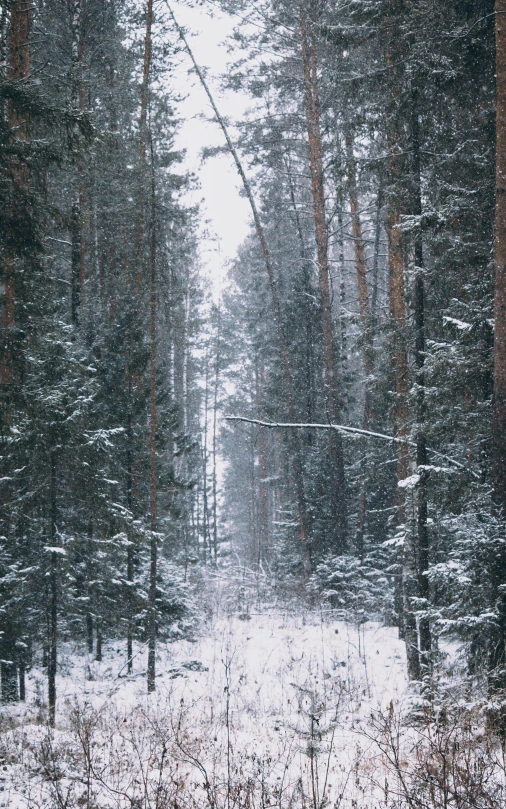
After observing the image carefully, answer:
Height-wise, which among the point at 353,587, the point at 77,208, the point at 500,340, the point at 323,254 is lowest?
the point at 353,587

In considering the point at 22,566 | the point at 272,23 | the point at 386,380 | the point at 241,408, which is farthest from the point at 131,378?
the point at 241,408

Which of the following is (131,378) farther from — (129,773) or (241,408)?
(241,408)

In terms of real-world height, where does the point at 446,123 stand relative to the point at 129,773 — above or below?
above

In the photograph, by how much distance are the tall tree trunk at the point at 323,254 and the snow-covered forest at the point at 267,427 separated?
0.32 ft

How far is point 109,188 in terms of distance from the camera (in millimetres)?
14203

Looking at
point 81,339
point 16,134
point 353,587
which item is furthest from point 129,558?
point 16,134

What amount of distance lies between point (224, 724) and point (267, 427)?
20.7 feet

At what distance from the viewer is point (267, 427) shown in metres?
12.5

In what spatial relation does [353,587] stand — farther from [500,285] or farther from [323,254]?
[500,285]

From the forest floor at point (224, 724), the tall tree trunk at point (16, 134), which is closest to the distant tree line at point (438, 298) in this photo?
A: the forest floor at point (224, 724)

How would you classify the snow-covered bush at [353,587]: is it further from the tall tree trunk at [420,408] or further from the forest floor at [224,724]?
the tall tree trunk at [420,408]

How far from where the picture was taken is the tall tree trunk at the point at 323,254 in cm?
1633

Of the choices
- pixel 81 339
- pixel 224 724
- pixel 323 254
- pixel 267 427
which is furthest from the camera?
pixel 323 254

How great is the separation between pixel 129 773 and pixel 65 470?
6115 millimetres
